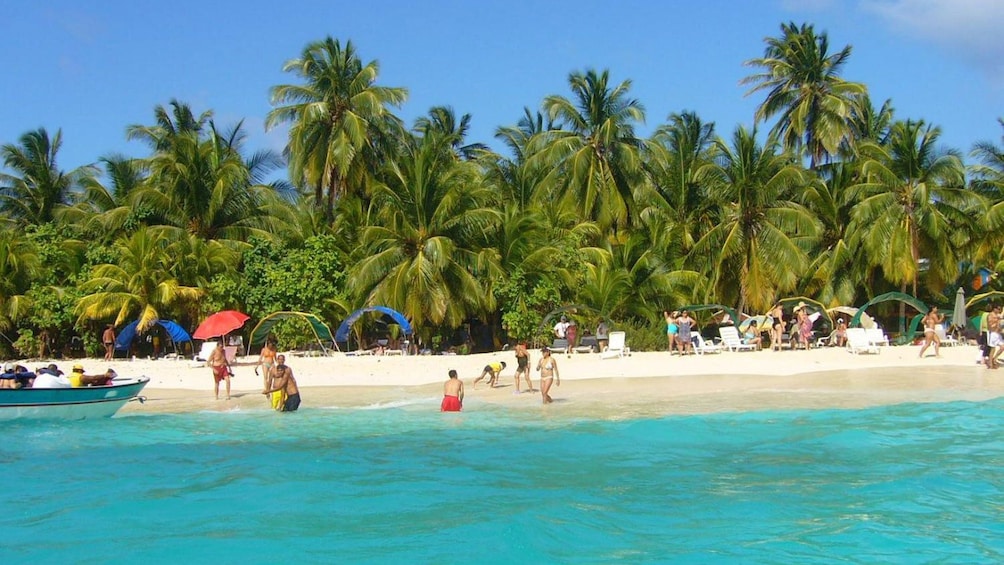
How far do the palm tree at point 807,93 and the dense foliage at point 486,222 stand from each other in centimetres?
14

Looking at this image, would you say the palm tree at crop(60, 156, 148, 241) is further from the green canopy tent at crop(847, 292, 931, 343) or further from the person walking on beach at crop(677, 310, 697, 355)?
the green canopy tent at crop(847, 292, 931, 343)

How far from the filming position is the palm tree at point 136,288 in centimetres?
2998

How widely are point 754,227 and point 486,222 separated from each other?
32.0 ft

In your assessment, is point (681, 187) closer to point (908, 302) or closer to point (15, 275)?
point (908, 302)

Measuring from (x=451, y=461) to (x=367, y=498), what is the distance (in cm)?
222

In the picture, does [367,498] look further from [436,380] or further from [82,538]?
[436,380]

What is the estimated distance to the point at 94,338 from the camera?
32.0 meters

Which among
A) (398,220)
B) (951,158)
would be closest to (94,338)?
(398,220)

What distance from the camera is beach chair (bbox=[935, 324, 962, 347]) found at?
26891 mm

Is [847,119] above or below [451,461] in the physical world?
above

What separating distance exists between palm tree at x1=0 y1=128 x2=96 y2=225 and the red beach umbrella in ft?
44.1

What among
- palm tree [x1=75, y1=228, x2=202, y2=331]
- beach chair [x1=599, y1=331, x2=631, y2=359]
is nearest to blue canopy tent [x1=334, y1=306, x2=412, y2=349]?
palm tree [x1=75, y1=228, x2=202, y2=331]

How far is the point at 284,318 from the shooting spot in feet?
99.3

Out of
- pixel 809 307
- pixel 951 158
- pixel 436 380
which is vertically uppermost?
pixel 951 158
